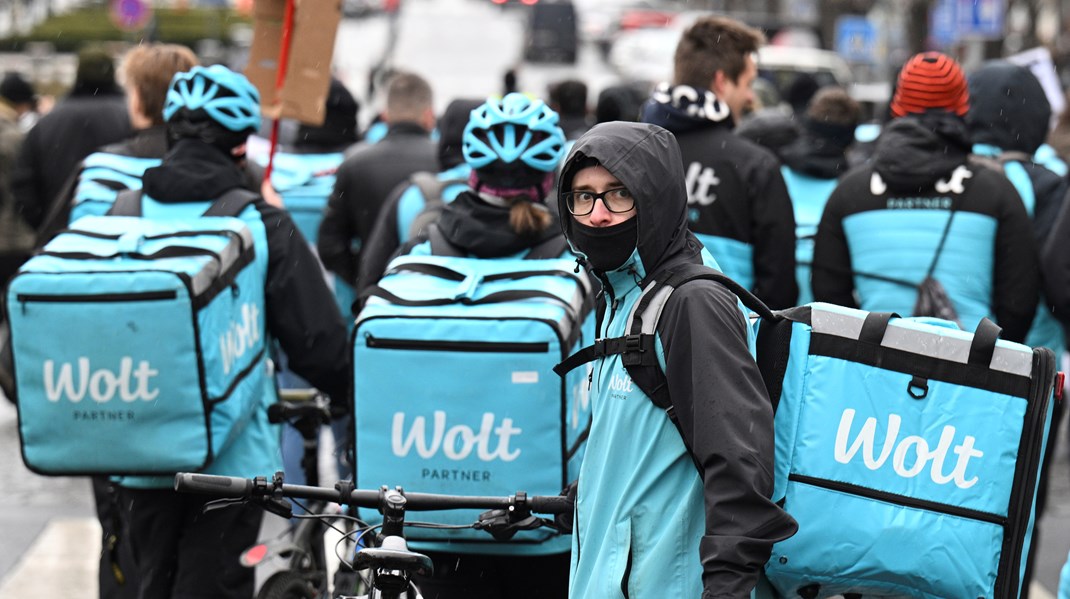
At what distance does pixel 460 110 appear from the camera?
7402mm

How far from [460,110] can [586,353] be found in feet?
13.6

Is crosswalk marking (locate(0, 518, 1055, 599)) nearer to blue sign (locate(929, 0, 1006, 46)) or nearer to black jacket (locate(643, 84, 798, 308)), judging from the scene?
black jacket (locate(643, 84, 798, 308))

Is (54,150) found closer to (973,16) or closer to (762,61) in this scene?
(973,16)

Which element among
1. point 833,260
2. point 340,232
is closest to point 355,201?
point 340,232

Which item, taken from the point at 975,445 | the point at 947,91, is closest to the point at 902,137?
the point at 947,91

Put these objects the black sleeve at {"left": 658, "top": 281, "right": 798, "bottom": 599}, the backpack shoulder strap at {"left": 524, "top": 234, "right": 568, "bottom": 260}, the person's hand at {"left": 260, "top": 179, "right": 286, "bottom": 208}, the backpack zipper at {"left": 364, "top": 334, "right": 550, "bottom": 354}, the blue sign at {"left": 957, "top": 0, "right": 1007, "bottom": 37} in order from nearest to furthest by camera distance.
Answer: the black sleeve at {"left": 658, "top": 281, "right": 798, "bottom": 599}, the backpack zipper at {"left": 364, "top": 334, "right": 550, "bottom": 354}, the backpack shoulder strap at {"left": 524, "top": 234, "right": 568, "bottom": 260}, the person's hand at {"left": 260, "top": 179, "right": 286, "bottom": 208}, the blue sign at {"left": 957, "top": 0, "right": 1007, "bottom": 37}

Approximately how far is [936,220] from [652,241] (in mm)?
2545

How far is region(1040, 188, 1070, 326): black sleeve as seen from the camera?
18.2 feet

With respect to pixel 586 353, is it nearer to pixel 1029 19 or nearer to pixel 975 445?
pixel 975 445

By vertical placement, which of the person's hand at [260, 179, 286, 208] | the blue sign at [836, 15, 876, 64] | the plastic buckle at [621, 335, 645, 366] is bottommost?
the blue sign at [836, 15, 876, 64]

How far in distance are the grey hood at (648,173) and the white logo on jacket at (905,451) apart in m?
0.57

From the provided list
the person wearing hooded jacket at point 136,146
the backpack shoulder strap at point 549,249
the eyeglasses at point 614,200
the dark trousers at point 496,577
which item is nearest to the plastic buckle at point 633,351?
the eyeglasses at point 614,200

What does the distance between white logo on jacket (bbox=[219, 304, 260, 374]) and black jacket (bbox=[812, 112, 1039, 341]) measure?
218 centimetres

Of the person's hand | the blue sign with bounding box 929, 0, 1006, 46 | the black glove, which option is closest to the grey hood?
the black glove
